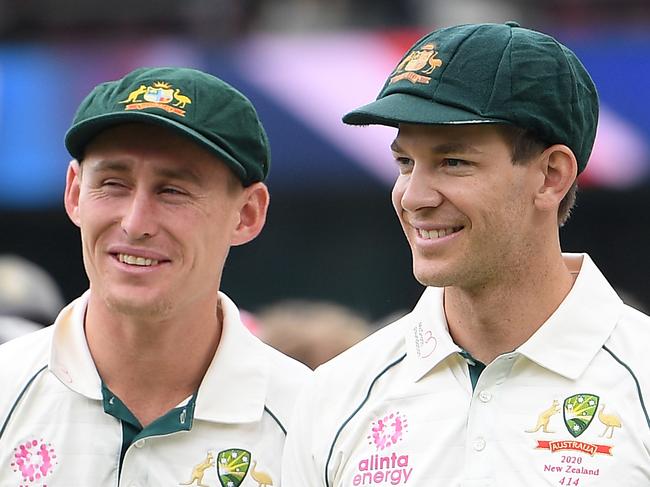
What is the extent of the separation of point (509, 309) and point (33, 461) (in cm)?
127

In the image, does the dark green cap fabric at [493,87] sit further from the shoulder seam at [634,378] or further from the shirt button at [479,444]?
the shirt button at [479,444]

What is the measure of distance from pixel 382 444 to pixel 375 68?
7923 millimetres

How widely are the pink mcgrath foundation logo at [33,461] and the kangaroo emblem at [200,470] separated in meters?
A: 0.35

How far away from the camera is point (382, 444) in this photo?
3.58m

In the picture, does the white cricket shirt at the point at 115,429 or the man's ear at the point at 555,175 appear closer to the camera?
the man's ear at the point at 555,175

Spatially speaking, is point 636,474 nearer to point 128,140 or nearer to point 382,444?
point 382,444

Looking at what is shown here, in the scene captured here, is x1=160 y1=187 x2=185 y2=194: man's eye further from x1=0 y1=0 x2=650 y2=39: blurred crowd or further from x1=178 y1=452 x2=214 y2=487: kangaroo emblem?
x1=0 y1=0 x2=650 y2=39: blurred crowd

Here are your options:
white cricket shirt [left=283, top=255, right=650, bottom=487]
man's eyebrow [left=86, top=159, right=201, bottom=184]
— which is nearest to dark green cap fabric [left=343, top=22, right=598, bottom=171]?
white cricket shirt [left=283, top=255, right=650, bottom=487]

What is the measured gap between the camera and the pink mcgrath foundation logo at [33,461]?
379 cm

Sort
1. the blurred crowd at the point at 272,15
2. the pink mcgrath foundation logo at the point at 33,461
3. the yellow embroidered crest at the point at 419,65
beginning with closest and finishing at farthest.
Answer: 1. the yellow embroidered crest at the point at 419,65
2. the pink mcgrath foundation logo at the point at 33,461
3. the blurred crowd at the point at 272,15

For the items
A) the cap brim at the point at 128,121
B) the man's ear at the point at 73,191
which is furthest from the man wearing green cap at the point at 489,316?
the man's ear at the point at 73,191

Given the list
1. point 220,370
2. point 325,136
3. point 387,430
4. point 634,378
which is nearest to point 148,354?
point 220,370

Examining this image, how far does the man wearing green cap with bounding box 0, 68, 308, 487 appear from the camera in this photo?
3861 millimetres

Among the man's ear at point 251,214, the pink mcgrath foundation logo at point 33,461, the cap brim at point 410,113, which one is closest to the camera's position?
the cap brim at point 410,113
